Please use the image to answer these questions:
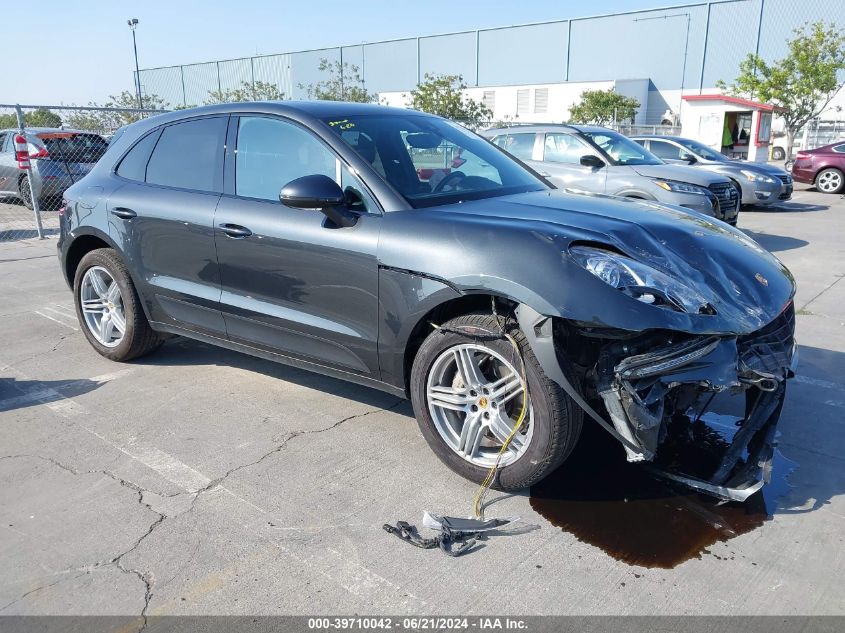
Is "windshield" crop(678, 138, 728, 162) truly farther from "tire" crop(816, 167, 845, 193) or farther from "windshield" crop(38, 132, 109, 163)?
"windshield" crop(38, 132, 109, 163)

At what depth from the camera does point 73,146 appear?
13.3 m

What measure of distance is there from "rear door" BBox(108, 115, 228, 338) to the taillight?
7.10 meters

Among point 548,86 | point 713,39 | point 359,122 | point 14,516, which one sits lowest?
point 14,516

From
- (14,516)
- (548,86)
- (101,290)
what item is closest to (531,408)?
(14,516)

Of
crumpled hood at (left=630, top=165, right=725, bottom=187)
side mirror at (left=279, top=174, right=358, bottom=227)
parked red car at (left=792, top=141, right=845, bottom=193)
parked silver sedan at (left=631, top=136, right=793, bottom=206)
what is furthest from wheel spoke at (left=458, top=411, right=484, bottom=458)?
parked red car at (left=792, top=141, right=845, bottom=193)

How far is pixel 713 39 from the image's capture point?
50.2 m

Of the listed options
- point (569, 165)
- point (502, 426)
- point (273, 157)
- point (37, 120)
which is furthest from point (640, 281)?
point (37, 120)

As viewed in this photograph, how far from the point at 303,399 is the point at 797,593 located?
292 centimetres

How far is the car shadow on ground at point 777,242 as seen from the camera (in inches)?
402

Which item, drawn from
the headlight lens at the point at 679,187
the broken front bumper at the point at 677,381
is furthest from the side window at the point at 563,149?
Result: the broken front bumper at the point at 677,381

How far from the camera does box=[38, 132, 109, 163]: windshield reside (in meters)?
13.0

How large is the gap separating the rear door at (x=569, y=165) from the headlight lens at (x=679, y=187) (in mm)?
763

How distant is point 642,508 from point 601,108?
140ft

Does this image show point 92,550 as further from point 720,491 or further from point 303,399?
point 720,491
